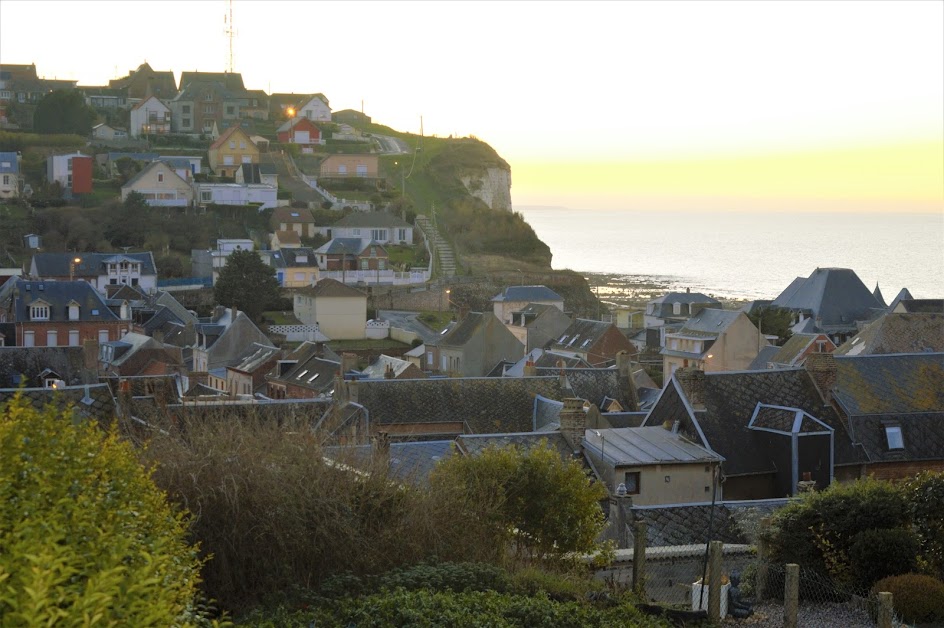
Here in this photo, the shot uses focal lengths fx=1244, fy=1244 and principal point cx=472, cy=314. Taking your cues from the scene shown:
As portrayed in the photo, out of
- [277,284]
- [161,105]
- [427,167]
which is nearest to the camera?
[277,284]

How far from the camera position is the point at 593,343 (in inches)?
2226

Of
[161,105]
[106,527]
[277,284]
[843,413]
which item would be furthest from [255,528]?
[161,105]

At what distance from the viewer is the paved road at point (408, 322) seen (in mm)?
68062

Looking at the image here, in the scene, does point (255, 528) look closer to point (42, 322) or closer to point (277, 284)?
point (42, 322)

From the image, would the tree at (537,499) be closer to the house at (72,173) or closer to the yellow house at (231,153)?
the house at (72,173)

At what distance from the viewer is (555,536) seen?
60.0 feet

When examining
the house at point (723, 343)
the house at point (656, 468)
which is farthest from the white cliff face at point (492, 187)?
the house at point (656, 468)

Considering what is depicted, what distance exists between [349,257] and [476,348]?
28.6 meters

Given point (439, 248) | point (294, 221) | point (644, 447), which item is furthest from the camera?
point (439, 248)

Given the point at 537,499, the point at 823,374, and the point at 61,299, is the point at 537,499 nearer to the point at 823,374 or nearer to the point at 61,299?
the point at 823,374

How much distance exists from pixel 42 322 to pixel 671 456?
41.3 meters

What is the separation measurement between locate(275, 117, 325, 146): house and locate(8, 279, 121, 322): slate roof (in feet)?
156

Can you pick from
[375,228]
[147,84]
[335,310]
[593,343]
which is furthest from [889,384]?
[147,84]

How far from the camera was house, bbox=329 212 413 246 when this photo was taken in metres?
87.4
